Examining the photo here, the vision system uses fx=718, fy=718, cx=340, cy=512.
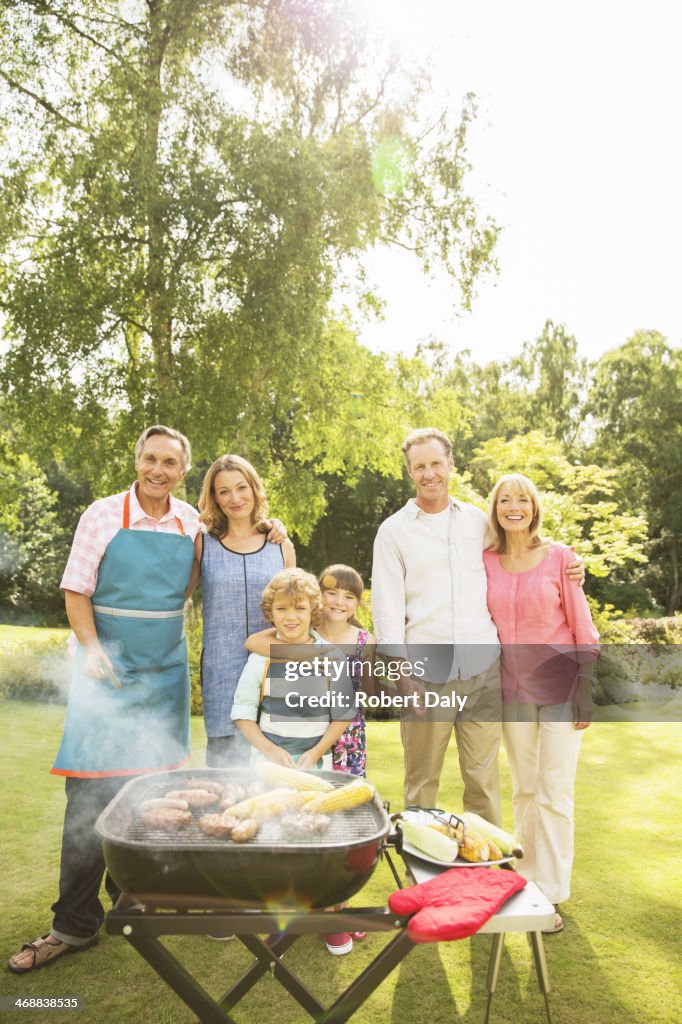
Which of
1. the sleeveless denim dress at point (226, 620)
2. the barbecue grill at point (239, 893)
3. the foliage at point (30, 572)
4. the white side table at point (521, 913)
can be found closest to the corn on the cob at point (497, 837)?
the white side table at point (521, 913)

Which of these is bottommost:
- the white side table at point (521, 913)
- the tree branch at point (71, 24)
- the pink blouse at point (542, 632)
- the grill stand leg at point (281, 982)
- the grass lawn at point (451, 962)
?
the grass lawn at point (451, 962)

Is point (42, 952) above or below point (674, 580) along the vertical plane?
below

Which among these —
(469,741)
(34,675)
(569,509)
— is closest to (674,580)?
(569,509)

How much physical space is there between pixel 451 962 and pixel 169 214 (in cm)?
867

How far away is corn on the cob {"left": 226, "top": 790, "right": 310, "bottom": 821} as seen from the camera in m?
1.95

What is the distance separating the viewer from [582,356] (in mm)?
27750

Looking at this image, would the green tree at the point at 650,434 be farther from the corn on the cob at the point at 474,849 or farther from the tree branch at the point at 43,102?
the corn on the cob at the point at 474,849

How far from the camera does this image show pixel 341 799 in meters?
2.03

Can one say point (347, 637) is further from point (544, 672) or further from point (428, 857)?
point (428, 857)

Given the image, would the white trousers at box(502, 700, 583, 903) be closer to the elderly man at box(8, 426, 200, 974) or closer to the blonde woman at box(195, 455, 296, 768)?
the blonde woman at box(195, 455, 296, 768)

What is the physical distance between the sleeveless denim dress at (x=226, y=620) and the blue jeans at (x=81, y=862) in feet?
1.51

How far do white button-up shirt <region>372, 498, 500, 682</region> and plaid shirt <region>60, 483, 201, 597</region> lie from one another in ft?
2.86

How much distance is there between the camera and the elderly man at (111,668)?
2.79 metres

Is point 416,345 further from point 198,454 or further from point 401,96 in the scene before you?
point 198,454
